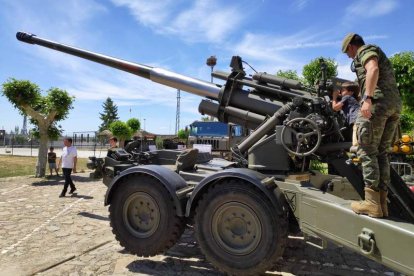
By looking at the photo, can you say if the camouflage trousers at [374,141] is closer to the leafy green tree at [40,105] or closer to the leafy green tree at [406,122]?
the leafy green tree at [40,105]

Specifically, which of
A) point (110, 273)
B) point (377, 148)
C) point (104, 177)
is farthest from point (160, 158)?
point (377, 148)

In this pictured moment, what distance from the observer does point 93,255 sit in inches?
201

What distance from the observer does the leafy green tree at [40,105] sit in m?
14.4

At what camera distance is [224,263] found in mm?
4219

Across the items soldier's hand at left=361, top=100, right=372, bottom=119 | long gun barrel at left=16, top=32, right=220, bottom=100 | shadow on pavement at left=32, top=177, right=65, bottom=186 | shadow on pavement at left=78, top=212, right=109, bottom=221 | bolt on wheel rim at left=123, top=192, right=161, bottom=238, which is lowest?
shadow on pavement at left=78, top=212, right=109, bottom=221

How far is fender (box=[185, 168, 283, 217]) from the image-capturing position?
405 centimetres

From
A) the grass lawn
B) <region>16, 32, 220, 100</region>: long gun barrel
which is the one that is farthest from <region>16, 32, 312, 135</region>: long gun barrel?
the grass lawn

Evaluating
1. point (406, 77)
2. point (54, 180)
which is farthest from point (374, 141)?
point (54, 180)

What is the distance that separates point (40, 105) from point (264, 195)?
13.3 meters

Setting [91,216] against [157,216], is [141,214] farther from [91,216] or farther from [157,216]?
[91,216]

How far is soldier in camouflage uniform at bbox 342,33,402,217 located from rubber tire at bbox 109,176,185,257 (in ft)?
6.49

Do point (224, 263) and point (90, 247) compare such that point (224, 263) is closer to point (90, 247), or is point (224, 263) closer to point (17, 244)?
point (90, 247)

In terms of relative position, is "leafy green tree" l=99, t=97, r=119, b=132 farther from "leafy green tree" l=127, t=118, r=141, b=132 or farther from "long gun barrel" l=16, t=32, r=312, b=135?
"long gun barrel" l=16, t=32, r=312, b=135

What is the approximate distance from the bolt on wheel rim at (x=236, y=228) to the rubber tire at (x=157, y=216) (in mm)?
538
